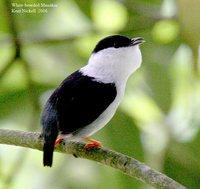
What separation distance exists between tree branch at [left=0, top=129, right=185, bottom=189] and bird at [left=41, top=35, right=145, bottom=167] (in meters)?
0.07

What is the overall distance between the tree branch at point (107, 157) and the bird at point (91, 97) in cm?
7

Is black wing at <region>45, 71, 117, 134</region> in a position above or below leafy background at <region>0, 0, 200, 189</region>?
above

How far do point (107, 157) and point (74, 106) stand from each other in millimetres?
511

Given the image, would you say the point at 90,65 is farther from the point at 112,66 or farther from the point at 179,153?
the point at 179,153

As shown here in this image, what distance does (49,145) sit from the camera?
11.1 feet

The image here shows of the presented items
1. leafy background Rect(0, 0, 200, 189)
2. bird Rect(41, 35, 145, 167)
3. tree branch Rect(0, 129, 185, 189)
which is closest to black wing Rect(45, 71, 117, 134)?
bird Rect(41, 35, 145, 167)

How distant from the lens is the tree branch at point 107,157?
107 inches

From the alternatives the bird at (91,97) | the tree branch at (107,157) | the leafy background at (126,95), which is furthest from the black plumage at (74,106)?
the leafy background at (126,95)

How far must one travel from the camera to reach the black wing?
3.57m

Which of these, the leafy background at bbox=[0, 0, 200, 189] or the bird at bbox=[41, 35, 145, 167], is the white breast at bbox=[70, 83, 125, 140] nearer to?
the bird at bbox=[41, 35, 145, 167]

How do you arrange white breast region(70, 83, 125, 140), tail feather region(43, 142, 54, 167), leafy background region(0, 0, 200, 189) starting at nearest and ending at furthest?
tail feather region(43, 142, 54, 167) < white breast region(70, 83, 125, 140) < leafy background region(0, 0, 200, 189)

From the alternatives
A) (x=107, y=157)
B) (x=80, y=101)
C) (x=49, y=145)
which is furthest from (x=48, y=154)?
(x=80, y=101)

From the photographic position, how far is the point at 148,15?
430 centimetres

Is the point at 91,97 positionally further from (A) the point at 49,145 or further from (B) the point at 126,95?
(B) the point at 126,95
